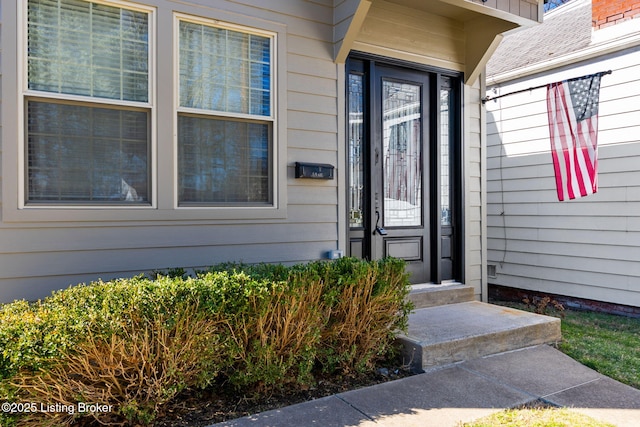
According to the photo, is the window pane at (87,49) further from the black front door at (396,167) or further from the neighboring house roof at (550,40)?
the neighboring house roof at (550,40)

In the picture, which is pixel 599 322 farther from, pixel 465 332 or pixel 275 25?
pixel 275 25

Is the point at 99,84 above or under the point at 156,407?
above

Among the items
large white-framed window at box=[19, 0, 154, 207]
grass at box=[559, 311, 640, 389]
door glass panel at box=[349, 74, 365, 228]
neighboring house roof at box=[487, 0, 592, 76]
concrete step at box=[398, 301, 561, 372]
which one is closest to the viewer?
large white-framed window at box=[19, 0, 154, 207]

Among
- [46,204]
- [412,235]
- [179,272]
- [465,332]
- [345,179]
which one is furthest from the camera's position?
[412,235]

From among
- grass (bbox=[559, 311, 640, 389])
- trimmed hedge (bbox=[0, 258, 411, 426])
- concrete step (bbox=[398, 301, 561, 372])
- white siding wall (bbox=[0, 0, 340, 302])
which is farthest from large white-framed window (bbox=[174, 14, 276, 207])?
grass (bbox=[559, 311, 640, 389])

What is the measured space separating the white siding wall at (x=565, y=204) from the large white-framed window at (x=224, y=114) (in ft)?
13.9

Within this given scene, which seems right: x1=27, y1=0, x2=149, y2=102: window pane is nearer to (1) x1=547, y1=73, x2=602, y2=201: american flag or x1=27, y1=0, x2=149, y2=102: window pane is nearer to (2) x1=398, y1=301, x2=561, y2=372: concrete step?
(2) x1=398, y1=301, x2=561, y2=372: concrete step

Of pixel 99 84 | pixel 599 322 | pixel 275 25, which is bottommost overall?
pixel 599 322

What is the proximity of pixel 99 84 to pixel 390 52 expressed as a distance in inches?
108

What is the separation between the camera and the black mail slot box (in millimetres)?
4031

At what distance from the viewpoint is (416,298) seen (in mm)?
4559

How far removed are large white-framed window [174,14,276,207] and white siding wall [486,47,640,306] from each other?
4243mm

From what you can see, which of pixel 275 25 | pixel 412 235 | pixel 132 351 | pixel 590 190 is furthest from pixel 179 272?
pixel 590 190

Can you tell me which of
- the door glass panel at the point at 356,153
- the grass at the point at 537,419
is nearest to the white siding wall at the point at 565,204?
the door glass panel at the point at 356,153
